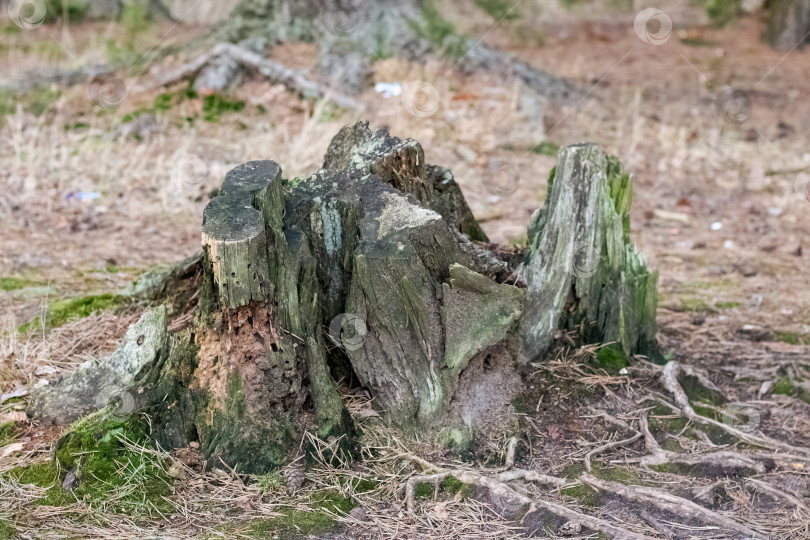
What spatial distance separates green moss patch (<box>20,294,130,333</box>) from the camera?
13.2 feet

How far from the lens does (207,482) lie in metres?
2.94

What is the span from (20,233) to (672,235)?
15.7ft

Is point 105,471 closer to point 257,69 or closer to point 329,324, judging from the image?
point 329,324

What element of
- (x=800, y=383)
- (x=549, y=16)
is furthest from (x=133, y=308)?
(x=549, y=16)

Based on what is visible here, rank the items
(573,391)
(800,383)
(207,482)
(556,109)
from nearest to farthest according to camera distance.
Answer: (207,482) → (573,391) → (800,383) → (556,109)

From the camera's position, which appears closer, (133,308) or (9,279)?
(133,308)

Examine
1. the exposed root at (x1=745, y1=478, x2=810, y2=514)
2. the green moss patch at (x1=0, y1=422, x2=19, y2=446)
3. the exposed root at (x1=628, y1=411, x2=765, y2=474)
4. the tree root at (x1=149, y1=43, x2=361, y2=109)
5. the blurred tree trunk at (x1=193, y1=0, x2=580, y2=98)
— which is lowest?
the exposed root at (x1=745, y1=478, x2=810, y2=514)

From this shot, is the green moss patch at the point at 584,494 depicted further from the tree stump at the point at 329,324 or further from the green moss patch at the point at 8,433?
the green moss patch at the point at 8,433

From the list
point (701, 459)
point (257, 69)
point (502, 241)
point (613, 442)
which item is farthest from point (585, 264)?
point (257, 69)

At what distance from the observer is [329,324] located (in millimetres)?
3287

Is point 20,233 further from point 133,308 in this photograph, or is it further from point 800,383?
point 800,383

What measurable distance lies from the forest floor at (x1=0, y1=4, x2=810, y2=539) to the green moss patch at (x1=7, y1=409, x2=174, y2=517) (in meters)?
0.01

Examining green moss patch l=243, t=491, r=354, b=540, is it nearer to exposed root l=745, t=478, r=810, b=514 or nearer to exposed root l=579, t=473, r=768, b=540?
exposed root l=579, t=473, r=768, b=540

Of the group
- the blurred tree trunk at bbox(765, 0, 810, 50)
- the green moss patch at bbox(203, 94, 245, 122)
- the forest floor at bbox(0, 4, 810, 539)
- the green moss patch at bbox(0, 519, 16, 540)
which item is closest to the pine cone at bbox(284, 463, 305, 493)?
the forest floor at bbox(0, 4, 810, 539)
